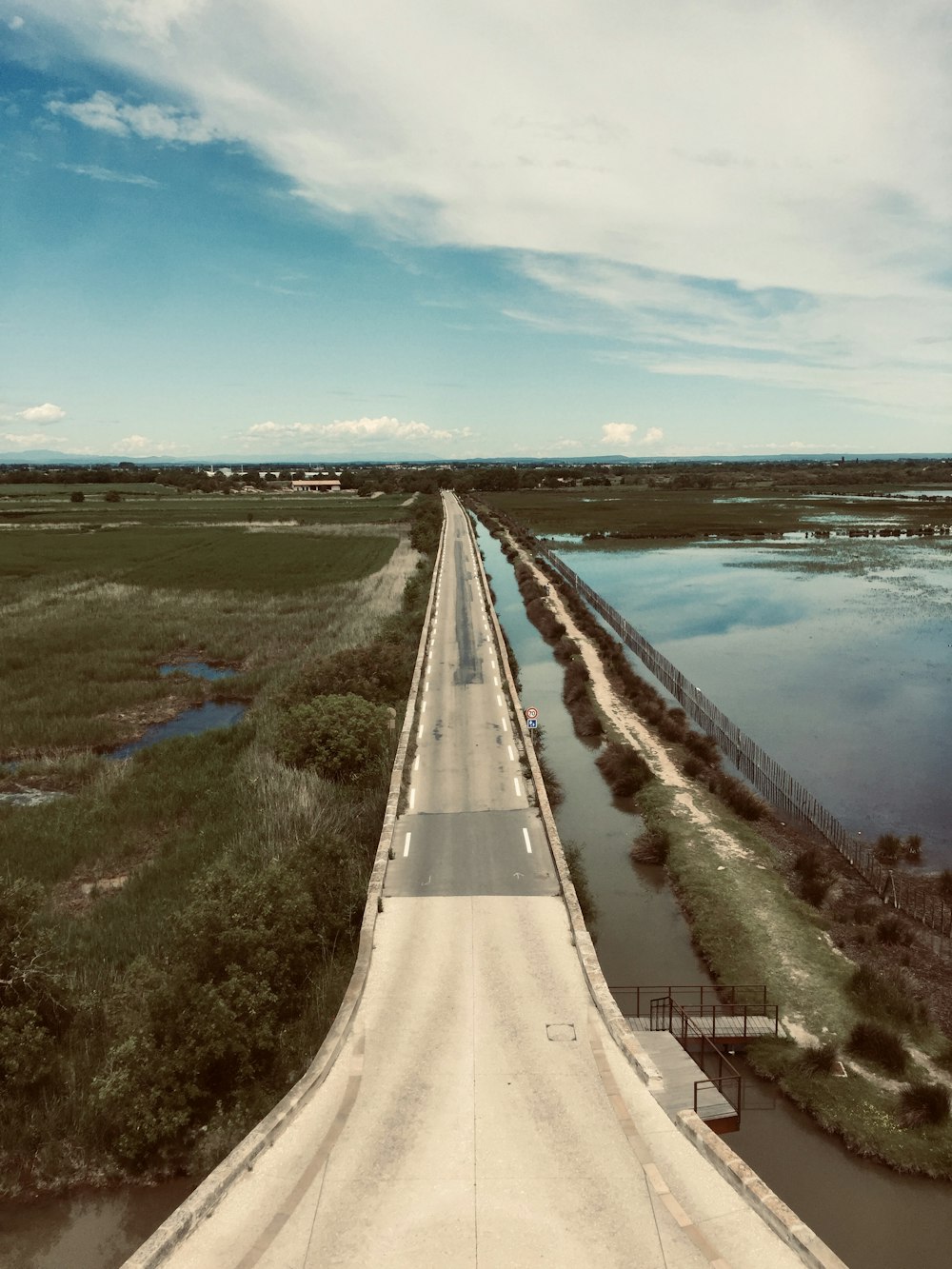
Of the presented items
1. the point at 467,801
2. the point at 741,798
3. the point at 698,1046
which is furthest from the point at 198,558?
the point at 698,1046

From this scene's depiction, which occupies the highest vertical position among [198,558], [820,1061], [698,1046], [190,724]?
[198,558]

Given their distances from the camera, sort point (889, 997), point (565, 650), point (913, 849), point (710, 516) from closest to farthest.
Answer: point (889, 997)
point (913, 849)
point (565, 650)
point (710, 516)

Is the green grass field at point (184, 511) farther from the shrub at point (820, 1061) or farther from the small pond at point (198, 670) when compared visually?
the shrub at point (820, 1061)

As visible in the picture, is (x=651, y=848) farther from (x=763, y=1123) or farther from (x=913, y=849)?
(x=763, y=1123)

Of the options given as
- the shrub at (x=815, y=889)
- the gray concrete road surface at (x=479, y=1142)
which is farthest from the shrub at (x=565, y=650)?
the gray concrete road surface at (x=479, y=1142)

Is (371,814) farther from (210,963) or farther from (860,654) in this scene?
(860,654)

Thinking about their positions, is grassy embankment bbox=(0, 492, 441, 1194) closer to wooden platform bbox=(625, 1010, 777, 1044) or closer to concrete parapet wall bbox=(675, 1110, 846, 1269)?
wooden platform bbox=(625, 1010, 777, 1044)
